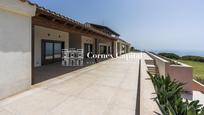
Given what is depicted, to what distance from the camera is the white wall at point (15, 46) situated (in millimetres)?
5168

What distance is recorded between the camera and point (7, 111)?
4.38 m

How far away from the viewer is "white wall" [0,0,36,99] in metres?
5.17

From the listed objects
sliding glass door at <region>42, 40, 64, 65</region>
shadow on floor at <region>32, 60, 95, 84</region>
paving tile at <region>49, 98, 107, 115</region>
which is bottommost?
paving tile at <region>49, 98, 107, 115</region>

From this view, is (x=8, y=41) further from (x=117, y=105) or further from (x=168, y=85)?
(x=168, y=85)

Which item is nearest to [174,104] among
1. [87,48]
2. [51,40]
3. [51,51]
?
[51,40]

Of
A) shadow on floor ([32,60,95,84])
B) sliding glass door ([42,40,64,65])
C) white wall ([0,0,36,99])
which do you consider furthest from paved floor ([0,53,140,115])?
sliding glass door ([42,40,64,65])

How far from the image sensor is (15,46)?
5652mm

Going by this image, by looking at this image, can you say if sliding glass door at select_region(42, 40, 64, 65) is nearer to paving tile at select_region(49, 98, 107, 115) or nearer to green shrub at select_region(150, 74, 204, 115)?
paving tile at select_region(49, 98, 107, 115)

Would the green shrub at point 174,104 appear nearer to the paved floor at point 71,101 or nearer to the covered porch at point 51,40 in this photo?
the paved floor at point 71,101

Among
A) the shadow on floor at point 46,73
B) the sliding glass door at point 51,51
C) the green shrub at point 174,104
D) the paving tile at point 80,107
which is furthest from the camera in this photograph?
the sliding glass door at point 51,51

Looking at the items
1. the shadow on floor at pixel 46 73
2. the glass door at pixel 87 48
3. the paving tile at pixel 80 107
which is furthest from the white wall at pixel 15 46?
the glass door at pixel 87 48

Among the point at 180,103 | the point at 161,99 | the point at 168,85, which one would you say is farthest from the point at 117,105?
the point at 168,85

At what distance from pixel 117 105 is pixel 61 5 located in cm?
2168

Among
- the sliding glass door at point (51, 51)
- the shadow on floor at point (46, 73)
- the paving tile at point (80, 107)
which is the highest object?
the sliding glass door at point (51, 51)
